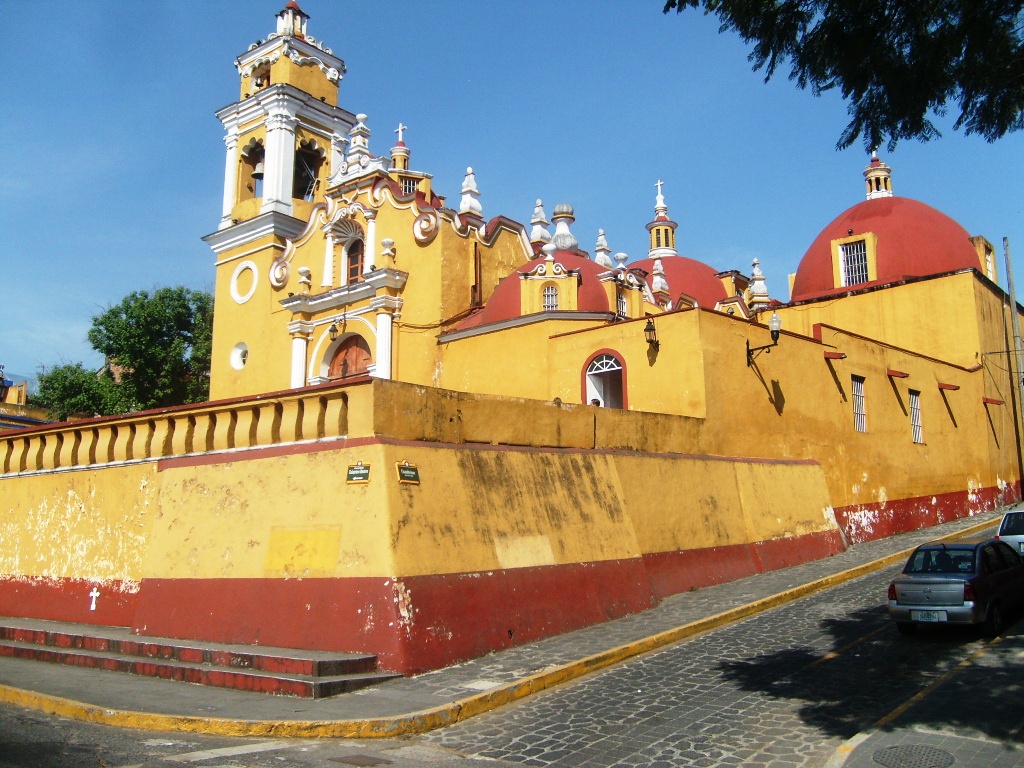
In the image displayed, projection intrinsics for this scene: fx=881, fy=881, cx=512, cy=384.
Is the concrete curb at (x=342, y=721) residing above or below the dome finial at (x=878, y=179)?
below

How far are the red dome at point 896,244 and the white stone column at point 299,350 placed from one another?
15.6 m

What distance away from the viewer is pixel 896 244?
27078 millimetres

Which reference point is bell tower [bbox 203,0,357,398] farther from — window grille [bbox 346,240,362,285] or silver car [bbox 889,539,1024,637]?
silver car [bbox 889,539,1024,637]

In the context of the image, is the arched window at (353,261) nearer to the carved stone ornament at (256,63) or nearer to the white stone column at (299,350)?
the white stone column at (299,350)

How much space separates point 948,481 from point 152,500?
20.4 metres

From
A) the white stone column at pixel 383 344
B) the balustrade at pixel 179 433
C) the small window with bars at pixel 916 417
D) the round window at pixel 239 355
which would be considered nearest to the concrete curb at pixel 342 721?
the balustrade at pixel 179 433

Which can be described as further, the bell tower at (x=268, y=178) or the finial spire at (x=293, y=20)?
the finial spire at (x=293, y=20)

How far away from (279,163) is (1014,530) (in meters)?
22.2

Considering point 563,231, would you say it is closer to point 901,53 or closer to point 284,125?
point 284,125

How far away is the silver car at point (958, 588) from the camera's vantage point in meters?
9.84

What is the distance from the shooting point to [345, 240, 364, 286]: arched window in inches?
974

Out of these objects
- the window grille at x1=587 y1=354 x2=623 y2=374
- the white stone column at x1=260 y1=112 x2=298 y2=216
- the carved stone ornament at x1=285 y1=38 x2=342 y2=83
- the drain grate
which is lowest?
the drain grate

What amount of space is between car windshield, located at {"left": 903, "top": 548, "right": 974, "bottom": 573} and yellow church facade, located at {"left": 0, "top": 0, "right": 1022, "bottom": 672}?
139 inches

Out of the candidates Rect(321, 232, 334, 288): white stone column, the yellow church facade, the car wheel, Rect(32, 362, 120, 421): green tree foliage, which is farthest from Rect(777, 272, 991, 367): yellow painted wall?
Rect(32, 362, 120, 421): green tree foliage
